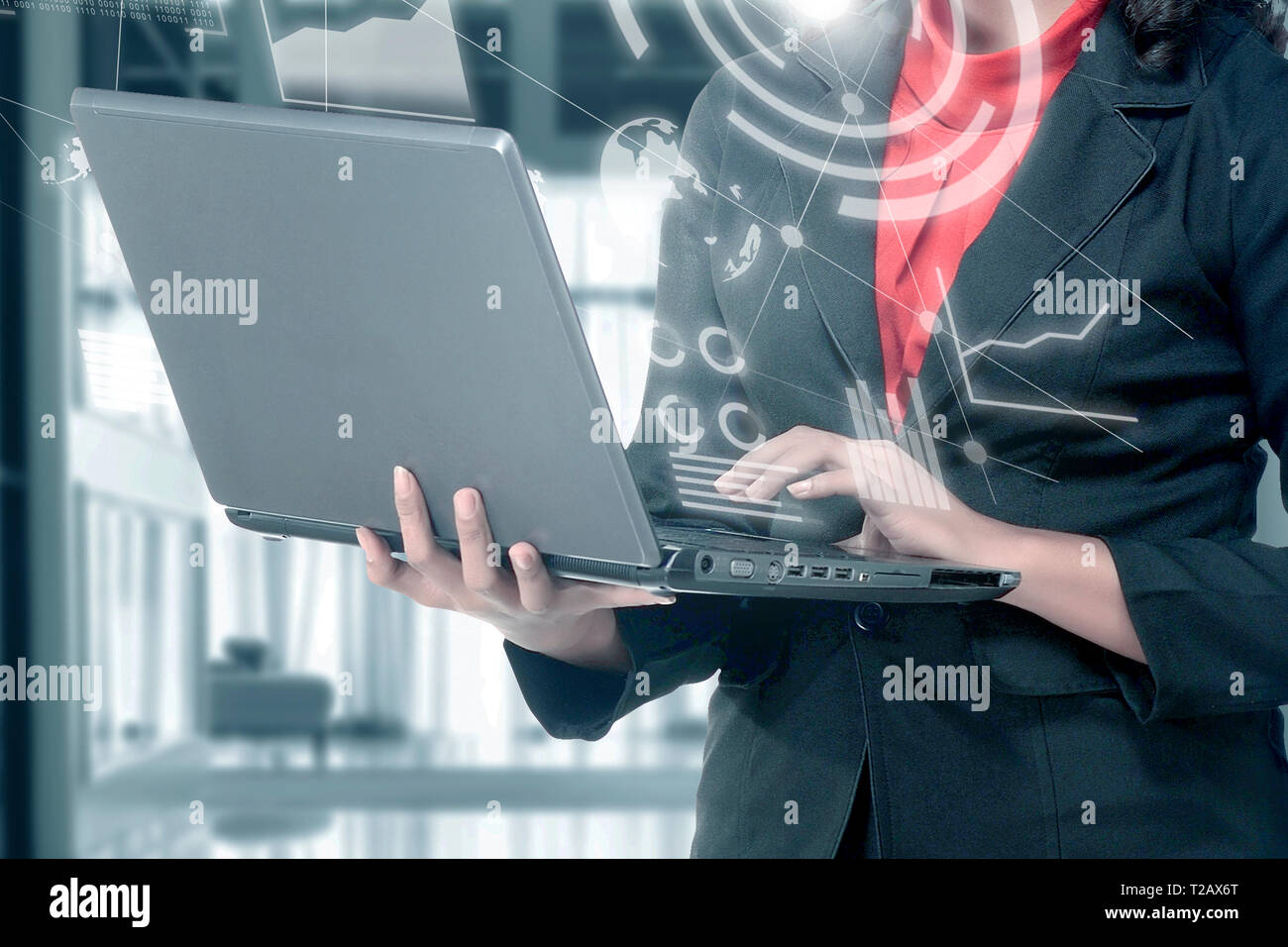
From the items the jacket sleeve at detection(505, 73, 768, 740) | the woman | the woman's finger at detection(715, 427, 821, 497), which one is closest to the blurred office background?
the jacket sleeve at detection(505, 73, 768, 740)

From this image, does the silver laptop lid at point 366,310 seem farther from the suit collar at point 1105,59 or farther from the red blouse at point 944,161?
the suit collar at point 1105,59

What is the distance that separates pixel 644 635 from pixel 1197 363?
40cm

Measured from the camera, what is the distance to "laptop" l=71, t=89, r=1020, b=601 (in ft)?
1.66

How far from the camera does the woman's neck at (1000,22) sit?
30.8 inches

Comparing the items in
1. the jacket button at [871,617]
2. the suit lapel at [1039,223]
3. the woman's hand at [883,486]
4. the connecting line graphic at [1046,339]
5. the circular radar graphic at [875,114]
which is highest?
the circular radar graphic at [875,114]

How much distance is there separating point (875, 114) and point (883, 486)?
357mm

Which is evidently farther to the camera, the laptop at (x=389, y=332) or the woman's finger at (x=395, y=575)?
the woman's finger at (x=395, y=575)

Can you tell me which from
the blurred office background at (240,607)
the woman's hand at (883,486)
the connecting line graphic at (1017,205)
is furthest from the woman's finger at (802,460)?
the blurred office background at (240,607)

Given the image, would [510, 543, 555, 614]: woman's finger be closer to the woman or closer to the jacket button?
the woman

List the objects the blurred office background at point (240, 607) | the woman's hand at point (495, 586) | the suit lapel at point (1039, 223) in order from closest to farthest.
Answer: the woman's hand at point (495, 586), the suit lapel at point (1039, 223), the blurred office background at point (240, 607)

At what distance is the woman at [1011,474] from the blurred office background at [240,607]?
1055 millimetres

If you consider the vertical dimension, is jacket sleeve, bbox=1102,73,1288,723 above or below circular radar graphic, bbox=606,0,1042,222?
below
